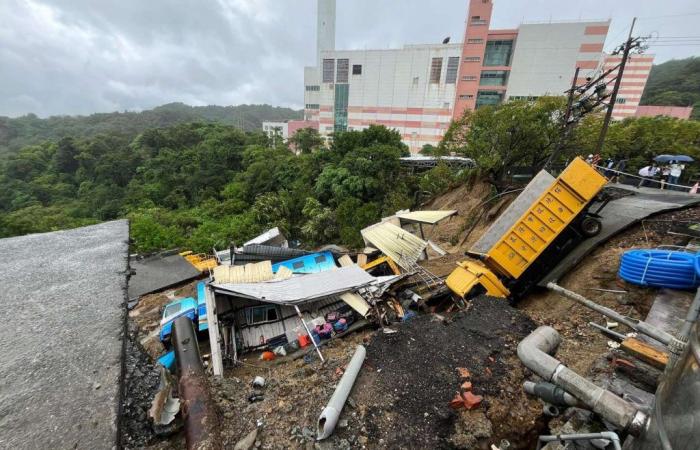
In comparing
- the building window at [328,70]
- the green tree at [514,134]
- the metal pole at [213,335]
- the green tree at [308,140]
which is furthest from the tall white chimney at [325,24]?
the metal pole at [213,335]

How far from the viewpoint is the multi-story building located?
117 feet

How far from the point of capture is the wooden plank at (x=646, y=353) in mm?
2888

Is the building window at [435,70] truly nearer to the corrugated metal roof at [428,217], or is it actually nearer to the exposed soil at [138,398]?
the corrugated metal roof at [428,217]

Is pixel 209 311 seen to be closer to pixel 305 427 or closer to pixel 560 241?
pixel 305 427

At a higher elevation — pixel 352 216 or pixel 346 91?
pixel 346 91

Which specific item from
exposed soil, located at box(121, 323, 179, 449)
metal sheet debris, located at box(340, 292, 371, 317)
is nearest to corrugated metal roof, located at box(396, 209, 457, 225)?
metal sheet debris, located at box(340, 292, 371, 317)

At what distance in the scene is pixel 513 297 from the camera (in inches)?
283

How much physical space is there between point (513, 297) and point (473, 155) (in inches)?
373

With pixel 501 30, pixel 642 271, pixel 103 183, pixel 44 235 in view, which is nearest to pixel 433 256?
pixel 642 271

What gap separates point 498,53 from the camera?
37844 millimetres

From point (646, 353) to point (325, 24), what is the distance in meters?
64.5

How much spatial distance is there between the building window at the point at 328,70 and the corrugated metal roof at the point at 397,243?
147ft

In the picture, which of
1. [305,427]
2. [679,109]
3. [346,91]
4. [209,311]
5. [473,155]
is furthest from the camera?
[346,91]

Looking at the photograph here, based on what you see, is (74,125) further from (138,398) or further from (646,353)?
(646,353)
